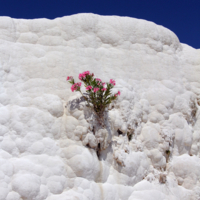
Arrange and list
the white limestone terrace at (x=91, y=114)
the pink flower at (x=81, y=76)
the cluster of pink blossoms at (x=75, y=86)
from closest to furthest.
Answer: the white limestone terrace at (x=91, y=114) → the cluster of pink blossoms at (x=75, y=86) → the pink flower at (x=81, y=76)

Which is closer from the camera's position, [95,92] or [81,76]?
[95,92]

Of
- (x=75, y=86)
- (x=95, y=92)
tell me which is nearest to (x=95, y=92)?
(x=95, y=92)

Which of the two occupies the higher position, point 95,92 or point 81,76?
point 81,76

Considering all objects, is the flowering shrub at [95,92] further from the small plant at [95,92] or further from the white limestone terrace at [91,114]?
the white limestone terrace at [91,114]

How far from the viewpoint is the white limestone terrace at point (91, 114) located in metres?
4.54

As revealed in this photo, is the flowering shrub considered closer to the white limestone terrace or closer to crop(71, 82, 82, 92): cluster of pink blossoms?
crop(71, 82, 82, 92): cluster of pink blossoms

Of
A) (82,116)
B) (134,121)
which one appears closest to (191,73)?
(134,121)

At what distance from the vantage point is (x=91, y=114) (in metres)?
5.11

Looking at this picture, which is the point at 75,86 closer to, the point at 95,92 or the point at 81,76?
the point at 81,76

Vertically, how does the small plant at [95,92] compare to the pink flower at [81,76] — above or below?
below

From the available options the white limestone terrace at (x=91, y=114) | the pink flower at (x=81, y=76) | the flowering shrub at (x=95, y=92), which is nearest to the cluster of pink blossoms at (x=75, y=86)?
the flowering shrub at (x=95, y=92)

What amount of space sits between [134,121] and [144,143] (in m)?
0.53

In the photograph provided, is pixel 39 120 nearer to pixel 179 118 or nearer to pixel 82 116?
pixel 82 116

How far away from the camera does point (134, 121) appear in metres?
5.71
